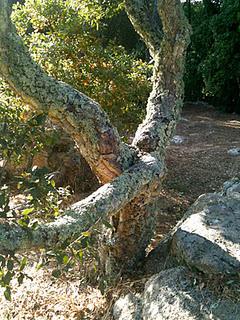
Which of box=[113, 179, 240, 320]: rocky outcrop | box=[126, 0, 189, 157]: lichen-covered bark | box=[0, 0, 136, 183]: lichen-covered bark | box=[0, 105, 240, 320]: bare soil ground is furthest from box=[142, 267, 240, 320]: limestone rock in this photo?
box=[126, 0, 189, 157]: lichen-covered bark

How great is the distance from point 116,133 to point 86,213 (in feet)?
2.69

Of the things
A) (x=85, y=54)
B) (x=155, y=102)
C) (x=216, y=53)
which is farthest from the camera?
(x=216, y=53)

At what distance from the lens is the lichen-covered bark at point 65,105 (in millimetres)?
2530

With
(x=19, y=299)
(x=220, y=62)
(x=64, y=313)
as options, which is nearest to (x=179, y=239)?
(x=64, y=313)

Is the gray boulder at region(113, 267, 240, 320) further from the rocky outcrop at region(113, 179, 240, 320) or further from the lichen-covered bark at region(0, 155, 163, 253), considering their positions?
the lichen-covered bark at region(0, 155, 163, 253)

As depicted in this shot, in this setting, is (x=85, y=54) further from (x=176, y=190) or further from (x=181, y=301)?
(x=181, y=301)

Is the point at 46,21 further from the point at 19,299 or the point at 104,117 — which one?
the point at 19,299

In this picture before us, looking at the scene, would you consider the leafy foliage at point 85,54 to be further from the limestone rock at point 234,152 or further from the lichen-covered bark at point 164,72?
the limestone rock at point 234,152

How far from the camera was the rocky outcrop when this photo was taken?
2.42 m

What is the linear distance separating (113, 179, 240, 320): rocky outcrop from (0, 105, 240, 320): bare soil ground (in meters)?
0.38

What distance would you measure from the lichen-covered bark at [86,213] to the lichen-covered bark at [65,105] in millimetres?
171

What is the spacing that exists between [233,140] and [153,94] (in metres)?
5.35

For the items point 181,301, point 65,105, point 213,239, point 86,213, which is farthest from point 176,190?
point 86,213

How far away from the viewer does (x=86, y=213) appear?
7.69ft
